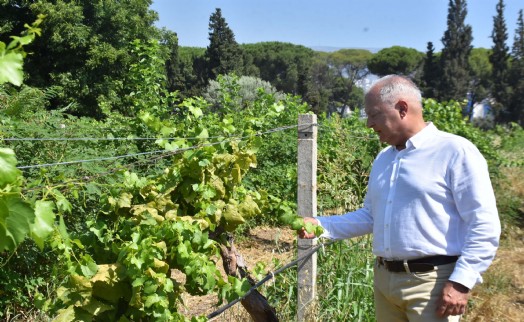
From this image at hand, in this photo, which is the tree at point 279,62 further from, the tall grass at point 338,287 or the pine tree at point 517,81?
the tall grass at point 338,287

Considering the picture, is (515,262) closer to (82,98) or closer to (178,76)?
(82,98)

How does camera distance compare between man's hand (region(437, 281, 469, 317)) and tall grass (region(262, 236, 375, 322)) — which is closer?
man's hand (region(437, 281, 469, 317))

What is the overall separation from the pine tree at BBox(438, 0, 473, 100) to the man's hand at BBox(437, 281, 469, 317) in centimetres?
4730

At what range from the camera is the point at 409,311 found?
2500 millimetres

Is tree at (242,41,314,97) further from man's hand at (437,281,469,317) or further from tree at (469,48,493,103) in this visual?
man's hand at (437,281,469,317)

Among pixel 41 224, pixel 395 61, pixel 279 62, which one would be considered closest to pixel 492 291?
pixel 41 224

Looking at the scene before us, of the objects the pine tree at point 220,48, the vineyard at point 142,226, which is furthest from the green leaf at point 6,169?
the pine tree at point 220,48

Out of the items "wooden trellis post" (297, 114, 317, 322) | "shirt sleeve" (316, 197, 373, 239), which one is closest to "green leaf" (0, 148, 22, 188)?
"shirt sleeve" (316, 197, 373, 239)

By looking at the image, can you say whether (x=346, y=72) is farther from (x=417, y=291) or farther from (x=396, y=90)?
(x=417, y=291)

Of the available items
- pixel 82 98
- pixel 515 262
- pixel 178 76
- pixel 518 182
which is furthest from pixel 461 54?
pixel 515 262

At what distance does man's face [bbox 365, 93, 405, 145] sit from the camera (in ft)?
8.17

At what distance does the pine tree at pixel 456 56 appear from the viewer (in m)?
47.9

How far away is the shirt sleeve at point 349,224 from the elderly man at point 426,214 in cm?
28

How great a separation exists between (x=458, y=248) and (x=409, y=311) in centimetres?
33
